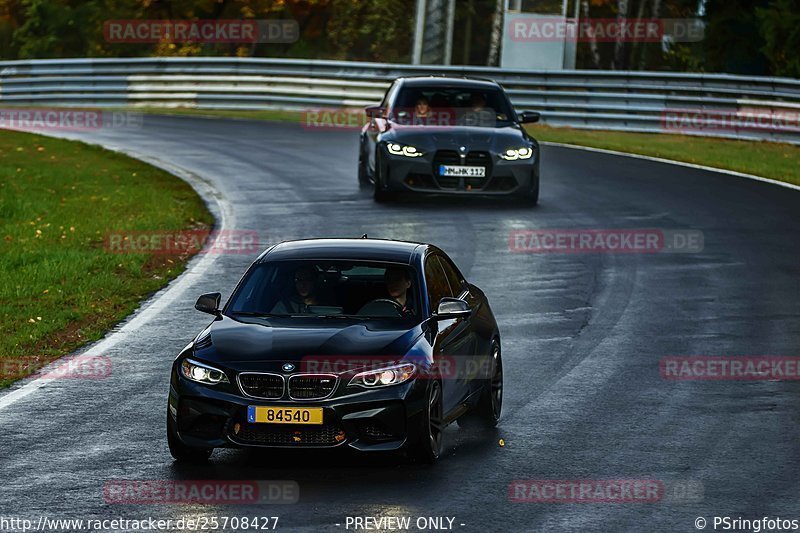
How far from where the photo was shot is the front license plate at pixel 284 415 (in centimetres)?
901

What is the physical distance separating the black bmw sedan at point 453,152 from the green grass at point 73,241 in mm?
2666

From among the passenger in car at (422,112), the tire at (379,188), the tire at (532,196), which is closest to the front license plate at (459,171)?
the tire at (532,196)

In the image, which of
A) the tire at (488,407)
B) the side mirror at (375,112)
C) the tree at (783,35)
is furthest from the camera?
the tree at (783,35)

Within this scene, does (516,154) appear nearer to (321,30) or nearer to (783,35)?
(783,35)

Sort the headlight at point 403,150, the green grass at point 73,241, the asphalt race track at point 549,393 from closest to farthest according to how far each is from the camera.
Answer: the asphalt race track at point 549,393
the green grass at point 73,241
the headlight at point 403,150

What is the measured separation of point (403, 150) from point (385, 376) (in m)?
12.9

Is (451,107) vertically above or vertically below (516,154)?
above

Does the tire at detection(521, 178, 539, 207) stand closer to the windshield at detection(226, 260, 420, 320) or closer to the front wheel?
the front wheel

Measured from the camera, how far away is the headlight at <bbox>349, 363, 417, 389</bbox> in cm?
916

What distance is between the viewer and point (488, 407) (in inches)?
422

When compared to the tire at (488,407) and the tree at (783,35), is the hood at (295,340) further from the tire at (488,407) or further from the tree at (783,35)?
the tree at (783,35)

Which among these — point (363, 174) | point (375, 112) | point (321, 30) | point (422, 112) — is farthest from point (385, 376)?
point (321, 30)

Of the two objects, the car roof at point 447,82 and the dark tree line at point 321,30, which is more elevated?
the car roof at point 447,82

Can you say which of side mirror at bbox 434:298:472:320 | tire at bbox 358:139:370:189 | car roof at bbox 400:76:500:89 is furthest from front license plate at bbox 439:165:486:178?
side mirror at bbox 434:298:472:320
